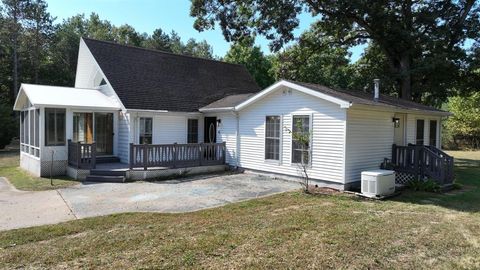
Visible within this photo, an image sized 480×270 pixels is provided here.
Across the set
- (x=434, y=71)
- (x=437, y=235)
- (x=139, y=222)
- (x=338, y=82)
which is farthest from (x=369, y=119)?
(x=338, y=82)

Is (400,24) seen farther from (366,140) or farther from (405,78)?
(366,140)

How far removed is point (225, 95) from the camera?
1922cm

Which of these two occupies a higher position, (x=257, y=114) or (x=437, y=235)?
(x=257, y=114)

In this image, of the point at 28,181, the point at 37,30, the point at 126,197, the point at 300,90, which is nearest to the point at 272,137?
the point at 300,90

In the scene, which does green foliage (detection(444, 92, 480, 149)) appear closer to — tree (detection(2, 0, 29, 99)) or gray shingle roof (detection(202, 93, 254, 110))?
gray shingle roof (detection(202, 93, 254, 110))

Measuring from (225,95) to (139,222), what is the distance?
12.9 metres

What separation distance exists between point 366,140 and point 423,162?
6.97 ft

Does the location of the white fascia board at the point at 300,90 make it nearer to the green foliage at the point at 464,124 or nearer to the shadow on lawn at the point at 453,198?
the shadow on lawn at the point at 453,198

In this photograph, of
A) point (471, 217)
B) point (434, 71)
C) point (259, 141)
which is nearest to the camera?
point (471, 217)

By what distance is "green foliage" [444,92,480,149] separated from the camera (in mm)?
30703

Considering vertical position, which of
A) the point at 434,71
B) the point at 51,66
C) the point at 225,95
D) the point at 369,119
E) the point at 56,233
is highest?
the point at 51,66

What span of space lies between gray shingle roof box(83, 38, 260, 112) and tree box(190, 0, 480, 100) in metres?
2.62

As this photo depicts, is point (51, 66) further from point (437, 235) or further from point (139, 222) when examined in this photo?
point (437, 235)

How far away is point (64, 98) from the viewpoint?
14062mm
